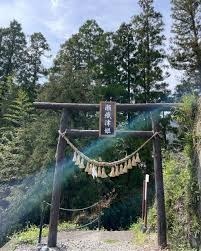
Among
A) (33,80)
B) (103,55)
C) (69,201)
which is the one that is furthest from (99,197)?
(33,80)

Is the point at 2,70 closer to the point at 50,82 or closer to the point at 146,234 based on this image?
the point at 50,82

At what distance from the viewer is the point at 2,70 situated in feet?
104

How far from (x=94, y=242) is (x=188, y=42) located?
16.8 meters

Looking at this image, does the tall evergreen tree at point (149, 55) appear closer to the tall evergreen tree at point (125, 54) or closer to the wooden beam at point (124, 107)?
the tall evergreen tree at point (125, 54)

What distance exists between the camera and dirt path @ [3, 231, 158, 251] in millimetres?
9455

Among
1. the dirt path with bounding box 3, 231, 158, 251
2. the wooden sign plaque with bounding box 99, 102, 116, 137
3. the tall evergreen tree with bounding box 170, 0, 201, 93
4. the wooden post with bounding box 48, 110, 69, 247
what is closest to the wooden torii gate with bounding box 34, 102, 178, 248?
the wooden post with bounding box 48, 110, 69, 247

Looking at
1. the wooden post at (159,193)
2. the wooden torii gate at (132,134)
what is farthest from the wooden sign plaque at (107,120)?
Result: the wooden post at (159,193)

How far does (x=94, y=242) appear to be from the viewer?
10.5 m

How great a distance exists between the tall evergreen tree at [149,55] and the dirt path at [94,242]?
15.4 m

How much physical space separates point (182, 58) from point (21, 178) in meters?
12.3

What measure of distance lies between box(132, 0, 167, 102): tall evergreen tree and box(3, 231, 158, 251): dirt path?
15.4 m

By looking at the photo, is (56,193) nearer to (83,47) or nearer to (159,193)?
(159,193)

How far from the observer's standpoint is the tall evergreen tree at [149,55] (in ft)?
86.7

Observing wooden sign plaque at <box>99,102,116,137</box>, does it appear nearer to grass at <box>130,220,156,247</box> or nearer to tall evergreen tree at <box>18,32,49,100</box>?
grass at <box>130,220,156,247</box>
